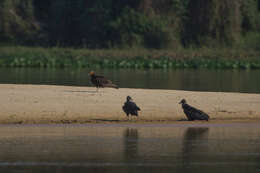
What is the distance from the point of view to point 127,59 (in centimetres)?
5384

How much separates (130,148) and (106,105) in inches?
213

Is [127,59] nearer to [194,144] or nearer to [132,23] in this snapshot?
[132,23]

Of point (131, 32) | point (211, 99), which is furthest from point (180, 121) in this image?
point (131, 32)

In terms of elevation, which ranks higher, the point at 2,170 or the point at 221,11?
the point at 221,11

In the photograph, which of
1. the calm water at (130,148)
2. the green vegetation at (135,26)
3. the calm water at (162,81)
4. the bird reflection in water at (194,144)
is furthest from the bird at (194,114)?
the green vegetation at (135,26)

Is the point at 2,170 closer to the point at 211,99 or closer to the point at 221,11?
the point at 211,99

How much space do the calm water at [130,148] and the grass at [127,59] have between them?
3316 cm

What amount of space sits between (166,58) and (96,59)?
5.62m

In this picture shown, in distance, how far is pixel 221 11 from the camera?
66625 millimetres

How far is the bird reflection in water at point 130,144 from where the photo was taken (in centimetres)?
1317

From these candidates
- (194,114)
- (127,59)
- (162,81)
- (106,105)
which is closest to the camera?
(194,114)

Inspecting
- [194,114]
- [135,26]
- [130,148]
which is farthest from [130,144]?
[135,26]

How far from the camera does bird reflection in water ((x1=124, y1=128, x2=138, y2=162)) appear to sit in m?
13.2

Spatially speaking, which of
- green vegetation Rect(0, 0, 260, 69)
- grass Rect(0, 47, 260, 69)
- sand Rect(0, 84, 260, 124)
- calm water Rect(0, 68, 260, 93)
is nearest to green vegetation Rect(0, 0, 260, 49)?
green vegetation Rect(0, 0, 260, 69)
